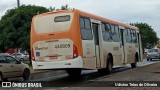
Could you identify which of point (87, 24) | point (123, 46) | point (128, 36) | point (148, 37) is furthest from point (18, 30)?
point (148, 37)

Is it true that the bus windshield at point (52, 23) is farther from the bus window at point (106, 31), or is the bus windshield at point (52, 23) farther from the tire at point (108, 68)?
the tire at point (108, 68)

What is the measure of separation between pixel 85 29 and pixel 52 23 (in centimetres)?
159

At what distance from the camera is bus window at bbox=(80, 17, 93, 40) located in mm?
18359

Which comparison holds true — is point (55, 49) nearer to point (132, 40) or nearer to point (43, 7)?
point (132, 40)

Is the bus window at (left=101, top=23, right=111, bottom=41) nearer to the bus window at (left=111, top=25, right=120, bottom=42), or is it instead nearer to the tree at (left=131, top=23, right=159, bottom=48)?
the bus window at (left=111, top=25, right=120, bottom=42)

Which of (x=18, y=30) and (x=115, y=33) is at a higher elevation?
(x=18, y=30)

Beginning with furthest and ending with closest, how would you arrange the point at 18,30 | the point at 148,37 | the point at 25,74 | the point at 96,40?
the point at 148,37, the point at 18,30, the point at 25,74, the point at 96,40

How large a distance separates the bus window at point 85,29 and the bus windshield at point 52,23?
71 cm

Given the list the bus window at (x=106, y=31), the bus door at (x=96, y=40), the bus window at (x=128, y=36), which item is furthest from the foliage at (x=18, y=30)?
the bus door at (x=96, y=40)

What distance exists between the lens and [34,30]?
744 inches

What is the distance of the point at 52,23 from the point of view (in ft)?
60.6

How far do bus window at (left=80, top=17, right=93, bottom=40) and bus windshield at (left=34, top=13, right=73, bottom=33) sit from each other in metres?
0.71

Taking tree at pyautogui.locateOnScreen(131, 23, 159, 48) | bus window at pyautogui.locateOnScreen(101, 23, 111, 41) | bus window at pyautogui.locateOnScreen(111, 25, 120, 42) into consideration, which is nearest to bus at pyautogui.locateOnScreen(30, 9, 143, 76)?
bus window at pyautogui.locateOnScreen(101, 23, 111, 41)

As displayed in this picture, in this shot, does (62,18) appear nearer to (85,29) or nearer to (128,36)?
(85,29)
